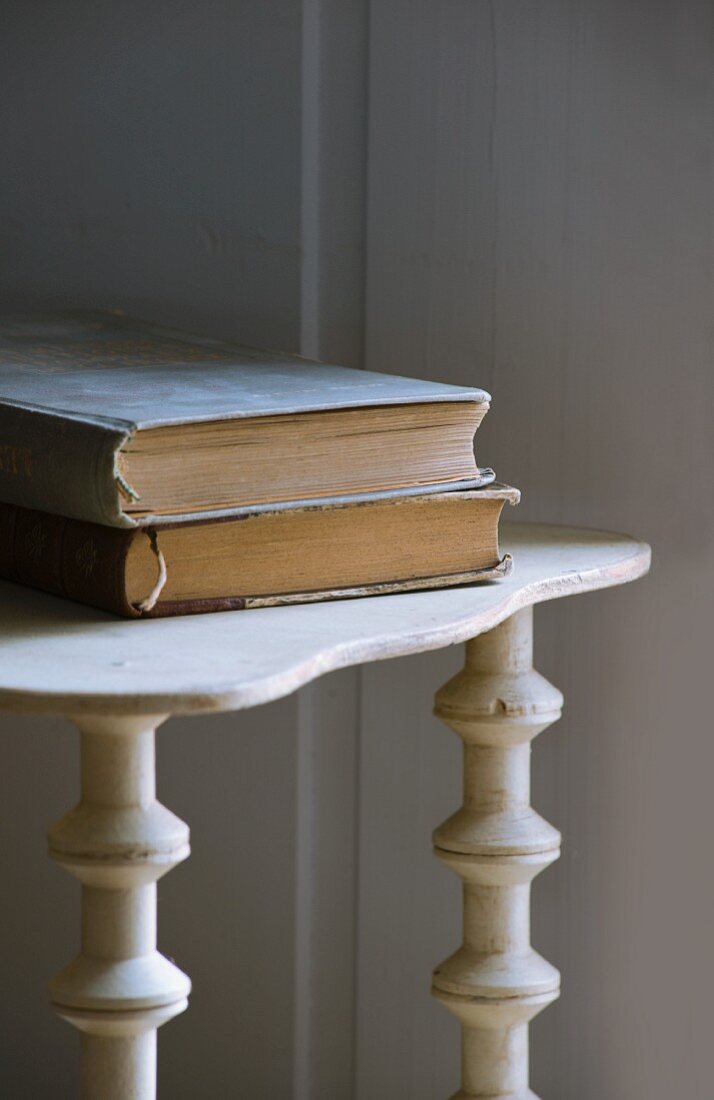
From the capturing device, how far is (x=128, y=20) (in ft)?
3.52

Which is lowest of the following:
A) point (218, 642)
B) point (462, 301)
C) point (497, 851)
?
point (497, 851)

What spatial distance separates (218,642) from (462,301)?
522mm

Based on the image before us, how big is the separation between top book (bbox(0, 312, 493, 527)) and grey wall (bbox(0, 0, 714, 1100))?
28 centimetres

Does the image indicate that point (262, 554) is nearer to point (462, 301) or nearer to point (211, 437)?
point (211, 437)

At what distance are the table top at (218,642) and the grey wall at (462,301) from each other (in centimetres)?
26

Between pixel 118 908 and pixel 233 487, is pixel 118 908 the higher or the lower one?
the lower one

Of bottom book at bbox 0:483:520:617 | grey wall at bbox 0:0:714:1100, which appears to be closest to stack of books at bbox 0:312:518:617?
bottom book at bbox 0:483:520:617

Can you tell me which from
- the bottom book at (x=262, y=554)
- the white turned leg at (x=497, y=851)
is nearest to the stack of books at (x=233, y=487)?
the bottom book at (x=262, y=554)

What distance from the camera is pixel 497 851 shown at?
897 mm

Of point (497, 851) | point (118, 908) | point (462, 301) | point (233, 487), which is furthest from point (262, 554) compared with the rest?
point (462, 301)

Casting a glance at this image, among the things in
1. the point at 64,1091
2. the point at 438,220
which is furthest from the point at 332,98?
the point at 64,1091

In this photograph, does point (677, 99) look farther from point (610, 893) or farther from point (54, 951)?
point (54, 951)

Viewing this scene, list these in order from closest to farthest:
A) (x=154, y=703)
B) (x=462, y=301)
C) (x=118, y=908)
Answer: (x=154, y=703), (x=118, y=908), (x=462, y=301)

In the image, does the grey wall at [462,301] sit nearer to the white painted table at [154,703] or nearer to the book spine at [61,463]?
the white painted table at [154,703]
